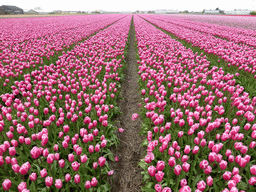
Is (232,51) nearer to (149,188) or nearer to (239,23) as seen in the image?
(149,188)

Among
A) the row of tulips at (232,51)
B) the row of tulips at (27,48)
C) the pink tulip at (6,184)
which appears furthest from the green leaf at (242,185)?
the row of tulips at (27,48)

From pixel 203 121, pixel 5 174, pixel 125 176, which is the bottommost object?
pixel 125 176

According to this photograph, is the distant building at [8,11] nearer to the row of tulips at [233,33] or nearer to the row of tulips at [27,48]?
the row of tulips at [27,48]

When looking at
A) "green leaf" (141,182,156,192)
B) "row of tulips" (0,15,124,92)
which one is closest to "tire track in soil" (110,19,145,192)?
"green leaf" (141,182,156,192)

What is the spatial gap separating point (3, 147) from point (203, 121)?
3.45m

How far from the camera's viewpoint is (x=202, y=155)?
3.12m

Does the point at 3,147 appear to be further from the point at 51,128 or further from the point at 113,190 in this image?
the point at 113,190

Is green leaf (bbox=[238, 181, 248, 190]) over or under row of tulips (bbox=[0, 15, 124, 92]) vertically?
under

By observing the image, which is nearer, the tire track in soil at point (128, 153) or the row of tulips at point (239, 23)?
the tire track in soil at point (128, 153)

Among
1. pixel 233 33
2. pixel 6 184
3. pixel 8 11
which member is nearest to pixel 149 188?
pixel 6 184

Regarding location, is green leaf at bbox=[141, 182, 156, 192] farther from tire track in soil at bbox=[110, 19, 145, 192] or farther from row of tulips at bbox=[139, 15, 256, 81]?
row of tulips at bbox=[139, 15, 256, 81]

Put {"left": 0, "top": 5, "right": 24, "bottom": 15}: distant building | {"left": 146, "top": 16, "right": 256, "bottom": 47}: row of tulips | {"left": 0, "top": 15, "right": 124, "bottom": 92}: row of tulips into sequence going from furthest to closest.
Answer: {"left": 0, "top": 5, "right": 24, "bottom": 15}: distant building
{"left": 146, "top": 16, "right": 256, "bottom": 47}: row of tulips
{"left": 0, "top": 15, "right": 124, "bottom": 92}: row of tulips

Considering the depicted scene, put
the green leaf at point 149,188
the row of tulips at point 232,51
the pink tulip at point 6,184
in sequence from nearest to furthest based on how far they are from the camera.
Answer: the pink tulip at point 6,184
the green leaf at point 149,188
the row of tulips at point 232,51

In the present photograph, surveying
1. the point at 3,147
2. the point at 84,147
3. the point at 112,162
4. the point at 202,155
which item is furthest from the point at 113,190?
the point at 3,147
